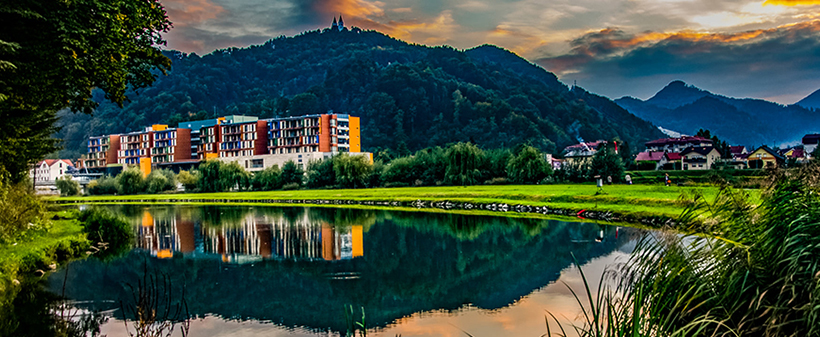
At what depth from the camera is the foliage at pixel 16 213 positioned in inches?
853

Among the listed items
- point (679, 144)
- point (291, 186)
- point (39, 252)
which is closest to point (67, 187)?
point (291, 186)

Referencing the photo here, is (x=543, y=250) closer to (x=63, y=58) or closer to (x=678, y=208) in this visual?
(x=678, y=208)

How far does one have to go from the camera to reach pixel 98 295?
17062 millimetres

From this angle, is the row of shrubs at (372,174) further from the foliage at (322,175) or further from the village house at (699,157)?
the village house at (699,157)

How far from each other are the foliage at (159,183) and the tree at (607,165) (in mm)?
68787

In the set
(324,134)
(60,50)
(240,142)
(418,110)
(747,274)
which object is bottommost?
(747,274)

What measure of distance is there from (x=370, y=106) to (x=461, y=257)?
146 meters

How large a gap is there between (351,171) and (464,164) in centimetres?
1903

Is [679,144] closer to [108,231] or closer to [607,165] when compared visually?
[607,165]

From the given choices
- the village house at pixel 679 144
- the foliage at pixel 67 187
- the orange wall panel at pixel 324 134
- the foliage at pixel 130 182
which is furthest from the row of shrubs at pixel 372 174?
the village house at pixel 679 144

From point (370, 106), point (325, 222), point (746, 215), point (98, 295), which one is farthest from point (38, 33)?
point (370, 106)

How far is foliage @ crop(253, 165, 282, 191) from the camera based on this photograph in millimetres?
90125

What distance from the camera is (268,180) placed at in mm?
90375

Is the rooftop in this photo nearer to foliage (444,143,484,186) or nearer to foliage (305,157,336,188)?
foliage (444,143,484,186)
